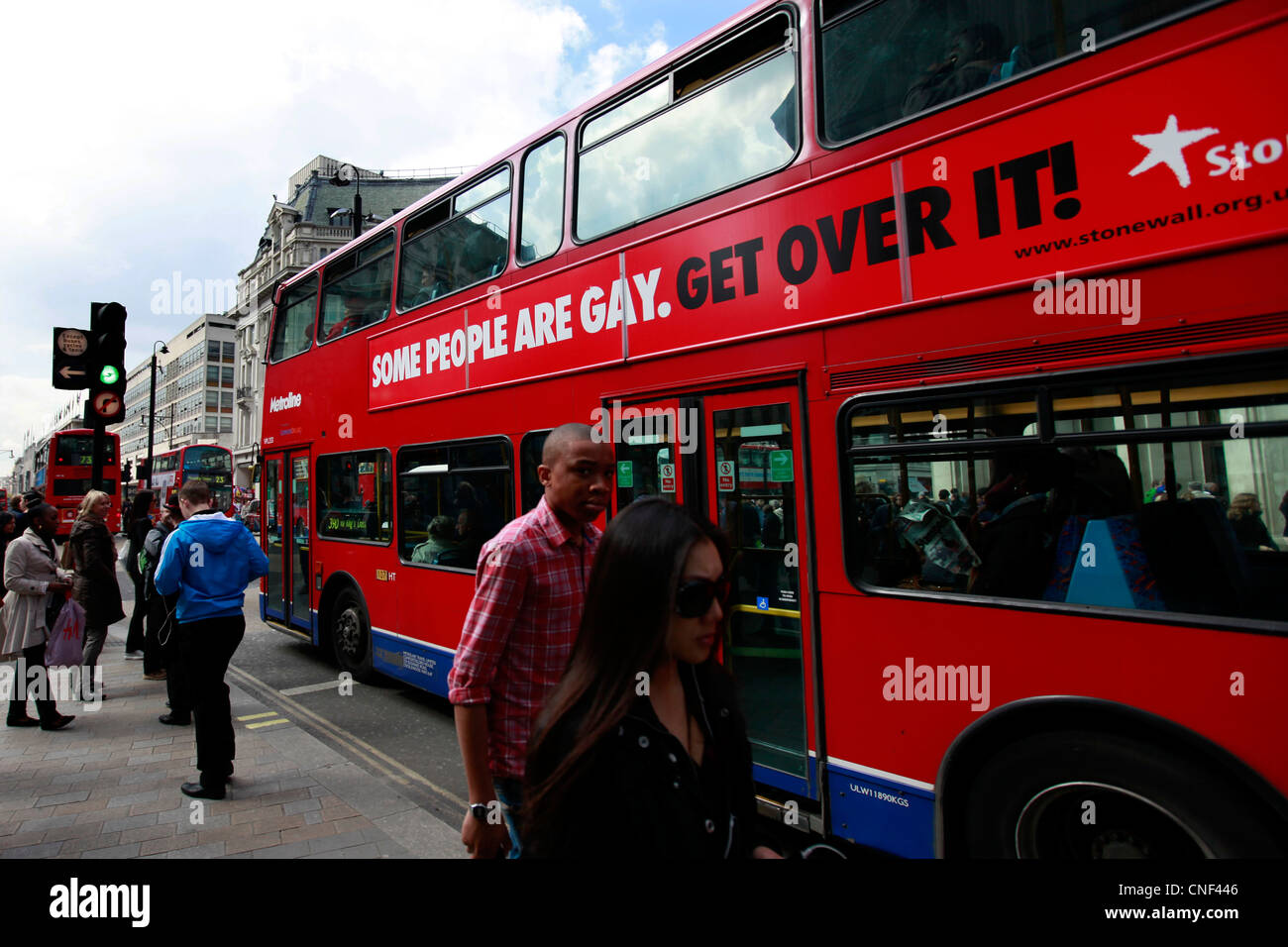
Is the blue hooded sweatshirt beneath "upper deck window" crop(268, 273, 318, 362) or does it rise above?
beneath

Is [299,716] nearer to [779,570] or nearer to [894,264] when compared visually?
[779,570]

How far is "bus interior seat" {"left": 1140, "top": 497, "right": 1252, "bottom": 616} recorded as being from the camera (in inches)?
90.7

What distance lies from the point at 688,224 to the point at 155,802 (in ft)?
15.1

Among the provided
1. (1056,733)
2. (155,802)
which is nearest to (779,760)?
(1056,733)

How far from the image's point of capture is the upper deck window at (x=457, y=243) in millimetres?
5434

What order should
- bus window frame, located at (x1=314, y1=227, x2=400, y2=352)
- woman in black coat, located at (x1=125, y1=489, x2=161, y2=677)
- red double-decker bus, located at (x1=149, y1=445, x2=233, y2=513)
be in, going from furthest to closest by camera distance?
red double-decker bus, located at (x1=149, y1=445, x2=233, y2=513) → woman in black coat, located at (x1=125, y1=489, x2=161, y2=677) → bus window frame, located at (x1=314, y1=227, x2=400, y2=352)

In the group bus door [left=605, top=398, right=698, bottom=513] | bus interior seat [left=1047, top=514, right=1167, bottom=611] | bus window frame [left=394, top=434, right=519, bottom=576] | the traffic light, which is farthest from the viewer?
the traffic light

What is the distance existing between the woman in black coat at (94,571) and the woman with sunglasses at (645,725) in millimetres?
6678

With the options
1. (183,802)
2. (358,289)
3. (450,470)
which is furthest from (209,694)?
(358,289)

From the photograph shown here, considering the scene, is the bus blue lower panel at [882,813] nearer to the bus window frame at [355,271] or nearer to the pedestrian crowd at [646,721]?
the pedestrian crowd at [646,721]

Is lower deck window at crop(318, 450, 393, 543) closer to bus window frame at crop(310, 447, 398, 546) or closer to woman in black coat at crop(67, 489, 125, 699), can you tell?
bus window frame at crop(310, 447, 398, 546)

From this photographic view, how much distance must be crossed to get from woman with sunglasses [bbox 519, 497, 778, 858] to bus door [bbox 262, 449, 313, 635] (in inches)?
296

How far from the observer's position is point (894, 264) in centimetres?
309

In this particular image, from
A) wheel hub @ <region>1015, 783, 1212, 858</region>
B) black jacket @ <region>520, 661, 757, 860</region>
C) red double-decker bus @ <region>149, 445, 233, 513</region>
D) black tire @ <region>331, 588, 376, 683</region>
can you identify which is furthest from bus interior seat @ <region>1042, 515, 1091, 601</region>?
red double-decker bus @ <region>149, 445, 233, 513</region>
